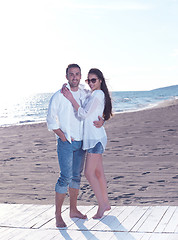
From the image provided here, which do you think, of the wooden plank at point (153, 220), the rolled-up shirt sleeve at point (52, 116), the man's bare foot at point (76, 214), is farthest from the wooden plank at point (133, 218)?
the rolled-up shirt sleeve at point (52, 116)

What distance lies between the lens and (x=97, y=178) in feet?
17.0

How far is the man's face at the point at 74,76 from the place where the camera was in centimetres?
474

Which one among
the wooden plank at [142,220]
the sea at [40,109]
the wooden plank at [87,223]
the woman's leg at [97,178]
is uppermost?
the woman's leg at [97,178]

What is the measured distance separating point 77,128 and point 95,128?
217 millimetres

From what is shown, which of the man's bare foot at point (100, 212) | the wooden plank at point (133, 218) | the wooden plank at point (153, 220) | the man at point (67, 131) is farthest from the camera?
the man's bare foot at point (100, 212)

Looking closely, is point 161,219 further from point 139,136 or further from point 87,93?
point 139,136

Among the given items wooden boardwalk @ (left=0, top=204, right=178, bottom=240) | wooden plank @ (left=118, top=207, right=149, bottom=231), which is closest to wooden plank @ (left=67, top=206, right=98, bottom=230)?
wooden boardwalk @ (left=0, top=204, right=178, bottom=240)

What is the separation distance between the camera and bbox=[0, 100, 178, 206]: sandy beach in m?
6.68

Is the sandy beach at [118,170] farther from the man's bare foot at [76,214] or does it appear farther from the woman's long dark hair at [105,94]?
the woman's long dark hair at [105,94]

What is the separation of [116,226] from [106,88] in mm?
→ 1636

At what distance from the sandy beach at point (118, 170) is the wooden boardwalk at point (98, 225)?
3.62ft

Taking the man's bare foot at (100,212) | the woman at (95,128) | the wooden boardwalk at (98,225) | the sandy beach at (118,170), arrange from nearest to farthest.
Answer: the wooden boardwalk at (98,225)
the woman at (95,128)
the man's bare foot at (100,212)
the sandy beach at (118,170)

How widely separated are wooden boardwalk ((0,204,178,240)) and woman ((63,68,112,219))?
26cm

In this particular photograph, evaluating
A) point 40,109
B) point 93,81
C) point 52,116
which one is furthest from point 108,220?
point 40,109
